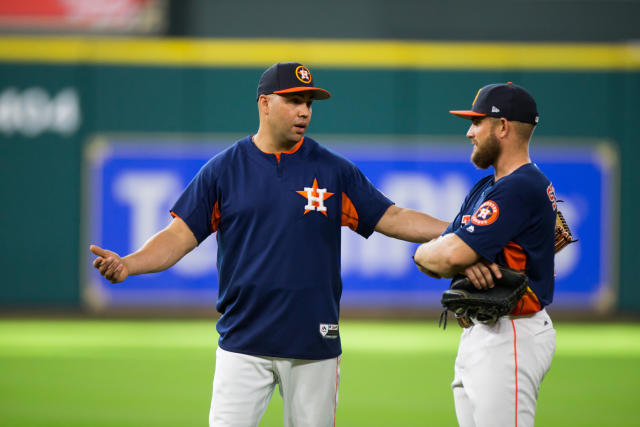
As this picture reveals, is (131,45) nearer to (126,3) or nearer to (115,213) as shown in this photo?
(126,3)

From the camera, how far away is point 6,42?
12.4 meters

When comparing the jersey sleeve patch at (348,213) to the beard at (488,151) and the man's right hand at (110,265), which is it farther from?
the man's right hand at (110,265)

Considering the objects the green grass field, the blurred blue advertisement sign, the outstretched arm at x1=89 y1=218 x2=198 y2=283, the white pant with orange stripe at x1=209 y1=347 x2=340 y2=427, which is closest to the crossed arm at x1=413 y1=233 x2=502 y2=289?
the white pant with orange stripe at x1=209 y1=347 x2=340 y2=427

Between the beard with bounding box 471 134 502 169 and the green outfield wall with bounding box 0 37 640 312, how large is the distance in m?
9.22

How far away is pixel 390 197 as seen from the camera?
12.4 m

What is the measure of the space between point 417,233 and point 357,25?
9.20 metres

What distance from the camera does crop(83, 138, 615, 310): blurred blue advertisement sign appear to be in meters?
12.4

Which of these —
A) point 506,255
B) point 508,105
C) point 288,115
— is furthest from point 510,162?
point 288,115

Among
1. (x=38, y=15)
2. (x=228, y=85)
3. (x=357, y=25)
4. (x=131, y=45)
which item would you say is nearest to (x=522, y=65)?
(x=357, y=25)

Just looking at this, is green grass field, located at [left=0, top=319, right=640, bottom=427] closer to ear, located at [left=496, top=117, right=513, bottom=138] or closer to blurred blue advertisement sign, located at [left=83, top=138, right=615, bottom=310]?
blurred blue advertisement sign, located at [left=83, top=138, right=615, bottom=310]

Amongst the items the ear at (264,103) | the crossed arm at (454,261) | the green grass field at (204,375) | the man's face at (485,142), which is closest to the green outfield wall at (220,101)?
the green grass field at (204,375)

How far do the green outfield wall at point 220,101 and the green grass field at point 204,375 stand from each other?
60.1 inches

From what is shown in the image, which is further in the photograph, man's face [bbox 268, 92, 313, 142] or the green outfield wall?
the green outfield wall

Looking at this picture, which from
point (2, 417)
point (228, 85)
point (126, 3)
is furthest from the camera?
point (228, 85)
